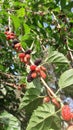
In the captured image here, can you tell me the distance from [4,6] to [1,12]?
0.80 ft

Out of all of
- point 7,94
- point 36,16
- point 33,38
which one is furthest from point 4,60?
point 33,38

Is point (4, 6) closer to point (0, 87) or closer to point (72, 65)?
point (0, 87)

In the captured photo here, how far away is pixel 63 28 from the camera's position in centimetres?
289

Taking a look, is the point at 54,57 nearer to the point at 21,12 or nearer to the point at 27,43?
the point at 27,43

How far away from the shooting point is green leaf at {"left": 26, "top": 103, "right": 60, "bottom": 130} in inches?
57.6

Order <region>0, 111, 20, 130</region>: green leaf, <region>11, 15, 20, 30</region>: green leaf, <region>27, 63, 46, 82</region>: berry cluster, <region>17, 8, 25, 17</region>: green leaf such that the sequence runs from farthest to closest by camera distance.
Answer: <region>17, 8, 25, 17</region>: green leaf
<region>11, 15, 20, 30</region>: green leaf
<region>0, 111, 20, 130</region>: green leaf
<region>27, 63, 46, 82</region>: berry cluster

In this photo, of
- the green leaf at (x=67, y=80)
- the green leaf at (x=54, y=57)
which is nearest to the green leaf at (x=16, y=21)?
the green leaf at (x=54, y=57)

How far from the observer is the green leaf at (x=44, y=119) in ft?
4.80

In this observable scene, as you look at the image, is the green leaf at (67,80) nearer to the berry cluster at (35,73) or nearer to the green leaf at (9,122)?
the berry cluster at (35,73)

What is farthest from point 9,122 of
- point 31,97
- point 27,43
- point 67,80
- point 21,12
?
point 21,12

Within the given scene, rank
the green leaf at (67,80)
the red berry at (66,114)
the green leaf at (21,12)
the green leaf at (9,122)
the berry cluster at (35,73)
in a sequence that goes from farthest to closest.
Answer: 1. the green leaf at (21,12)
2. the green leaf at (9,122)
3. the berry cluster at (35,73)
4. the green leaf at (67,80)
5. the red berry at (66,114)

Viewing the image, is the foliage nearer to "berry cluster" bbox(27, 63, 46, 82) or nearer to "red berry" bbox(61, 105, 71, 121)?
"berry cluster" bbox(27, 63, 46, 82)

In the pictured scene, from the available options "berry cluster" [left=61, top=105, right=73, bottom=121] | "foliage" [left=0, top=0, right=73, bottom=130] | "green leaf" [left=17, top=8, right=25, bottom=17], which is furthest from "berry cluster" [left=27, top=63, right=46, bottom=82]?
"green leaf" [left=17, top=8, right=25, bottom=17]

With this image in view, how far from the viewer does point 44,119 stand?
1471mm
